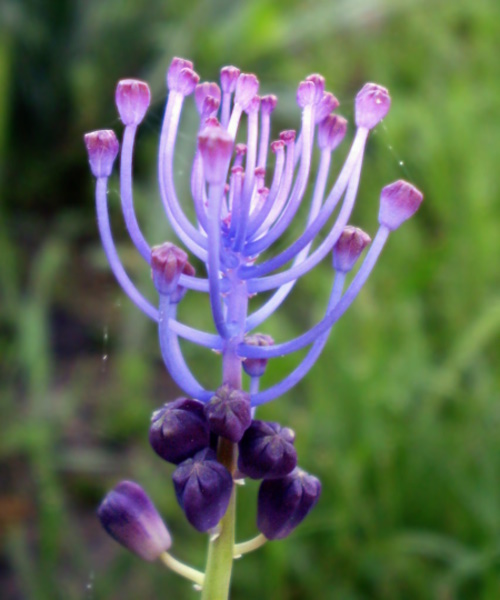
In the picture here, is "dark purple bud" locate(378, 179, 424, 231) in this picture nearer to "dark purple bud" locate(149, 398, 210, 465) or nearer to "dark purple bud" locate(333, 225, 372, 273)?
"dark purple bud" locate(333, 225, 372, 273)

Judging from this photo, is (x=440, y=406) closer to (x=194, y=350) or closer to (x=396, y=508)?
(x=396, y=508)

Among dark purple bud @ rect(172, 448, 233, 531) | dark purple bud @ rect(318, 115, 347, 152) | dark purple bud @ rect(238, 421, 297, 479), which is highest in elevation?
dark purple bud @ rect(318, 115, 347, 152)

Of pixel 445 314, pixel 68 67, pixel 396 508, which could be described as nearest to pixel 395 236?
pixel 445 314

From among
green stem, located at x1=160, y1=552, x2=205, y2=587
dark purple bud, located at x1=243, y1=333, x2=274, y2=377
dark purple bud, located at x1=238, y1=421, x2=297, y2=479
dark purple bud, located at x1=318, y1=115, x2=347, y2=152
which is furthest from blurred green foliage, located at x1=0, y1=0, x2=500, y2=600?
green stem, located at x1=160, y1=552, x2=205, y2=587

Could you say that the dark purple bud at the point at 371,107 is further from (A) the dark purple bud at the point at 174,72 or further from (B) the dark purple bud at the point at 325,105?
(A) the dark purple bud at the point at 174,72

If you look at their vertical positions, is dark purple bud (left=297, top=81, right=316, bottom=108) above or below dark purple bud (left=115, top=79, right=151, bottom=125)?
above

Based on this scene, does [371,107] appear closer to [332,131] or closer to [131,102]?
[332,131]

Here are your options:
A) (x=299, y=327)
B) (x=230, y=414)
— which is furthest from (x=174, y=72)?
(x=299, y=327)
